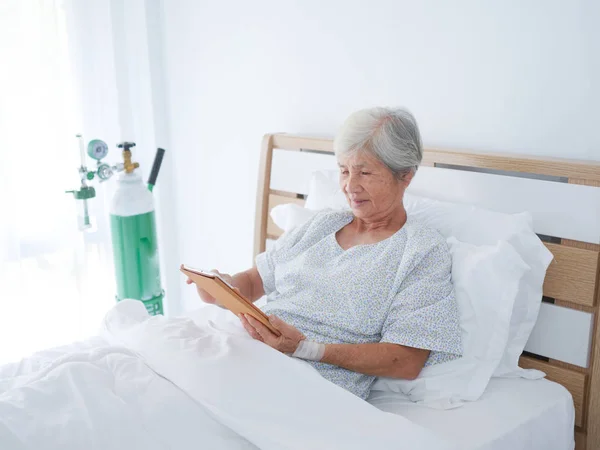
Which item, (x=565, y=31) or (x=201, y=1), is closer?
(x=565, y=31)

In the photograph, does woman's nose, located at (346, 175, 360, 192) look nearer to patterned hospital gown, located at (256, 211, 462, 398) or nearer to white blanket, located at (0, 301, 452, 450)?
patterned hospital gown, located at (256, 211, 462, 398)

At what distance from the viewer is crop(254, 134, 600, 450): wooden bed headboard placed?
165 centimetres

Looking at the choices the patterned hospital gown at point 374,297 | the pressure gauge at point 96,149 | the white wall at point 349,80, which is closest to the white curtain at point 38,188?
the pressure gauge at point 96,149

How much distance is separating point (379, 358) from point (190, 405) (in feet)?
1.53

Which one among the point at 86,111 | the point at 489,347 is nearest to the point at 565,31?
the point at 489,347

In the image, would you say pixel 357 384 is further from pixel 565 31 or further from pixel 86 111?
pixel 86 111

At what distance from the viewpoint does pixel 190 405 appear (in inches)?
55.7

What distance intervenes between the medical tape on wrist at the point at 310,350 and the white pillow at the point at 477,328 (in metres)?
0.22

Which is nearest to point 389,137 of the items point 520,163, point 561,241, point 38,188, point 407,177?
point 407,177

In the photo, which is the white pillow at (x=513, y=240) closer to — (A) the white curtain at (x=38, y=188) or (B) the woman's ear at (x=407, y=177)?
(B) the woman's ear at (x=407, y=177)

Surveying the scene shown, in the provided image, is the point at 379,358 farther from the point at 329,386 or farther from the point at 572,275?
the point at 572,275

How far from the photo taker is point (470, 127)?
1.98 m

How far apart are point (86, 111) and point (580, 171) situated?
2.04 meters

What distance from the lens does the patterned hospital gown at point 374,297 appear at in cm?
161
